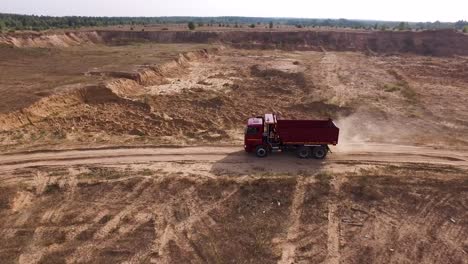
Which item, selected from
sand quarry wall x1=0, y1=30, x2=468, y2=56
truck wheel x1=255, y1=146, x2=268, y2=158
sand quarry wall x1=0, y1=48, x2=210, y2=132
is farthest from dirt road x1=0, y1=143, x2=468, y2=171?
sand quarry wall x1=0, y1=30, x2=468, y2=56

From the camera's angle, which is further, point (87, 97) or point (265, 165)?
point (87, 97)

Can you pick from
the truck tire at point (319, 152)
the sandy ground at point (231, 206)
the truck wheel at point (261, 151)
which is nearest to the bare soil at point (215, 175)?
the sandy ground at point (231, 206)

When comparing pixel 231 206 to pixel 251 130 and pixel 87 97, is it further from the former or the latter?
pixel 87 97

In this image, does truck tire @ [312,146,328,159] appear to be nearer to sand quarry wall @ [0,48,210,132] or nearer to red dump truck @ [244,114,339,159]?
red dump truck @ [244,114,339,159]

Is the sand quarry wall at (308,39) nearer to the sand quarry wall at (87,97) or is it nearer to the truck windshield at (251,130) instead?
the sand quarry wall at (87,97)

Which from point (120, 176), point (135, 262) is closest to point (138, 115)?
point (120, 176)

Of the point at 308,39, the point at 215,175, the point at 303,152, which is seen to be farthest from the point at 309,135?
the point at 308,39
